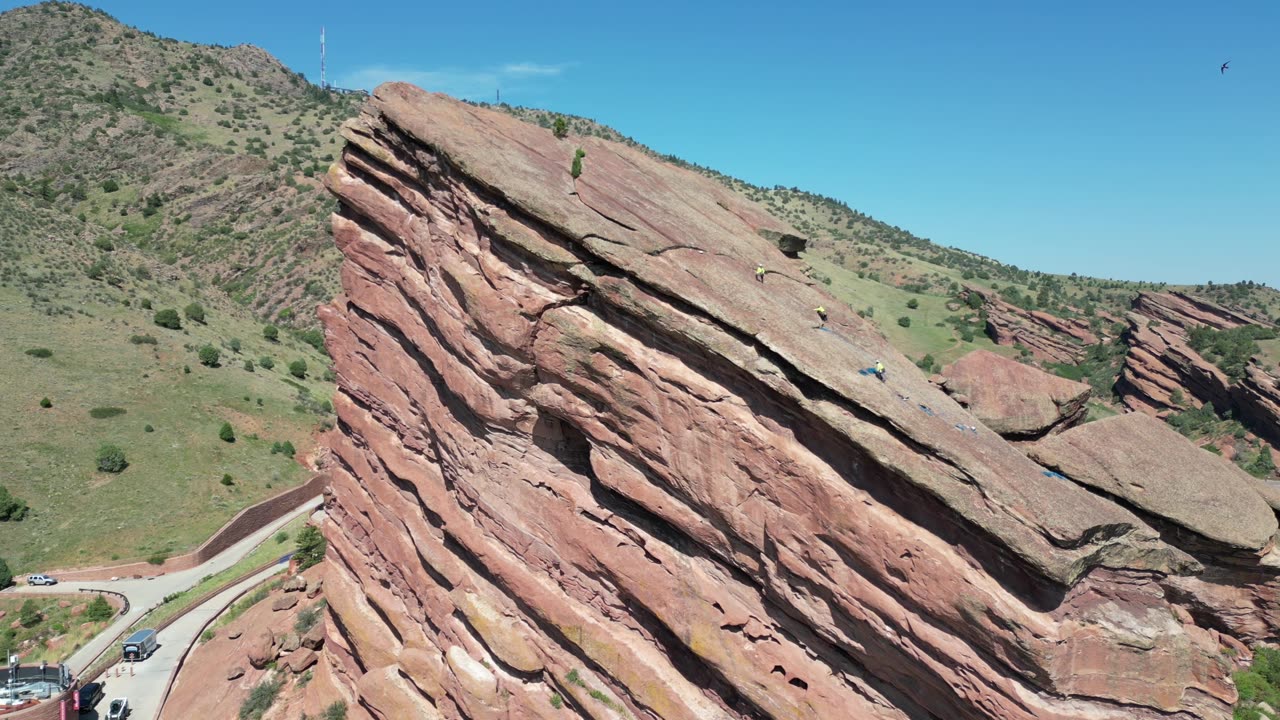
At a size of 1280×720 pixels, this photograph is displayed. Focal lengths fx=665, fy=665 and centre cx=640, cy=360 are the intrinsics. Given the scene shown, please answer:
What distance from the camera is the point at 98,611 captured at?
124ft

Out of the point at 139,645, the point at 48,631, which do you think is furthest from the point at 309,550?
the point at 48,631

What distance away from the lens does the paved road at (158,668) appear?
3020 centimetres

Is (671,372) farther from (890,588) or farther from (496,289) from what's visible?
(890,588)

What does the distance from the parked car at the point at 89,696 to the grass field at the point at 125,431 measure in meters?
13.8

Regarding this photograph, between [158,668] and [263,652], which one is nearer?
[263,652]

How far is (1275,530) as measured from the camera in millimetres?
15367

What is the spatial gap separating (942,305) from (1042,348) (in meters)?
14.2

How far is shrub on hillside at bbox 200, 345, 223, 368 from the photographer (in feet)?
201

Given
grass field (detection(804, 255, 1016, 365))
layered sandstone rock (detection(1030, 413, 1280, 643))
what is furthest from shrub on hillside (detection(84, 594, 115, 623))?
grass field (detection(804, 255, 1016, 365))

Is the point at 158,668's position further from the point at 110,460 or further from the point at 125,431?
the point at 125,431

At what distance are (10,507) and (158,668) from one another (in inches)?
813

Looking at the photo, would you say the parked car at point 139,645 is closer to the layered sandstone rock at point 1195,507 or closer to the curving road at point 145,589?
the curving road at point 145,589

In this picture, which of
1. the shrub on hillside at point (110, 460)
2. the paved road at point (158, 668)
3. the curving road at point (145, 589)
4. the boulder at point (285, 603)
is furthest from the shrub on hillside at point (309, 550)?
the shrub on hillside at point (110, 460)

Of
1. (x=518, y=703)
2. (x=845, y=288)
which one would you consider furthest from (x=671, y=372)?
(x=845, y=288)
